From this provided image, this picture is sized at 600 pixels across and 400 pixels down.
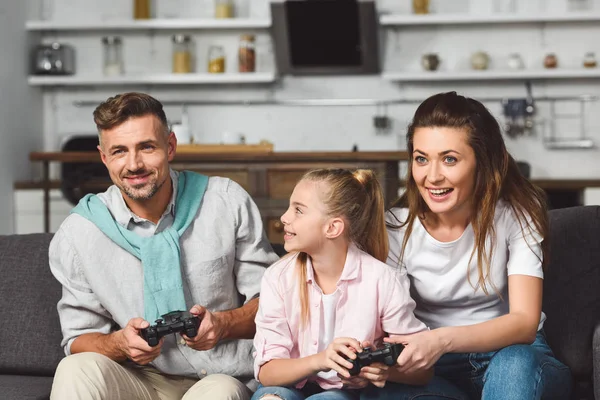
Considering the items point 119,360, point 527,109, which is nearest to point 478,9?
point 527,109

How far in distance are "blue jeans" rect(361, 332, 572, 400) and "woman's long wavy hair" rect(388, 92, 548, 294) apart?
0.18 m

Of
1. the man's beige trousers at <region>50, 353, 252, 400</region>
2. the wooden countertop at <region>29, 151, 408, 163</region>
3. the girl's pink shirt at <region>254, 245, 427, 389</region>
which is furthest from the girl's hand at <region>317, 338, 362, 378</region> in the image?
the wooden countertop at <region>29, 151, 408, 163</region>

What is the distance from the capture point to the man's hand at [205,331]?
1.86 m

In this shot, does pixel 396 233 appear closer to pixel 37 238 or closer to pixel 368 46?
pixel 37 238

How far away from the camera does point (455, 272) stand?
6.27 feet

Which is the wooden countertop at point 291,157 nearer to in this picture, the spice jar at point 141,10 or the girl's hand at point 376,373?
the spice jar at point 141,10

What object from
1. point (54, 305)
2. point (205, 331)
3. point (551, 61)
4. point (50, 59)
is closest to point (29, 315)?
point (54, 305)

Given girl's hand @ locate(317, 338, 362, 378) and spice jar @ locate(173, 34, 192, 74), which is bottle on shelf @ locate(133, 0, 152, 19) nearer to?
spice jar @ locate(173, 34, 192, 74)

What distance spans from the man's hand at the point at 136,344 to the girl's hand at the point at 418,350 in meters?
0.51

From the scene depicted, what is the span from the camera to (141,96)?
202 cm

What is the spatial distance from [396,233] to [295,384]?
43 cm

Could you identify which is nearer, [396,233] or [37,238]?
[396,233]

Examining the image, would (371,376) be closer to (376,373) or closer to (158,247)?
(376,373)

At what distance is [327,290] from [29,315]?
814 mm
